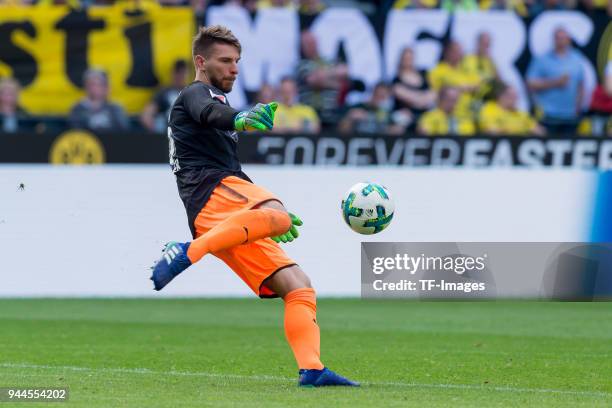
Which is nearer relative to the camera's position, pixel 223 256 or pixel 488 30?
pixel 223 256

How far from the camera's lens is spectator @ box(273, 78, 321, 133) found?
17.2m

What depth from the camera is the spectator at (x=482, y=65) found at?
18.5 metres

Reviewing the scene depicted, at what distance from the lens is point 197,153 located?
24.5ft

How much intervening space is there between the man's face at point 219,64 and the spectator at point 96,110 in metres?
9.47

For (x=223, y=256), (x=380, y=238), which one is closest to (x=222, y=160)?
(x=223, y=256)

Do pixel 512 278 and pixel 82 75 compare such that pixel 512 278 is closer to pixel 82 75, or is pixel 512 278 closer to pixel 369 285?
pixel 369 285

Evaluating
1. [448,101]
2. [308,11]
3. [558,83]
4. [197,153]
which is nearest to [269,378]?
[197,153]

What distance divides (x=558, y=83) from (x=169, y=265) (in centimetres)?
1293

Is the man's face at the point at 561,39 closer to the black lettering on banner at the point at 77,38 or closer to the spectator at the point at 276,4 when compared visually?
the spectator at the point at 276,4

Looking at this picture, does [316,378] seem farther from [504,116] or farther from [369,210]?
[504,116]

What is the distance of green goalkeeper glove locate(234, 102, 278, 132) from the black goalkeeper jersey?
1.82 ft

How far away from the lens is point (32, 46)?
17.3 metres

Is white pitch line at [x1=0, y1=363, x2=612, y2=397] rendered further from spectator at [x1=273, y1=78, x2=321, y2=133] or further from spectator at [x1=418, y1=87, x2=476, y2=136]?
spectator at [x1=418, y1=87, x2=476, y2=136]

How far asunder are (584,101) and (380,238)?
524cm
